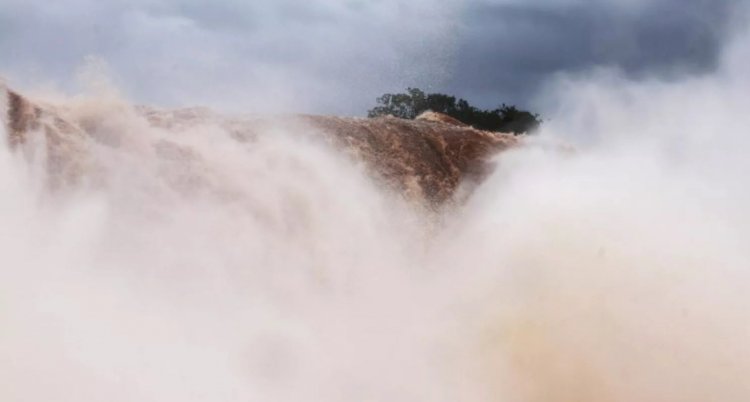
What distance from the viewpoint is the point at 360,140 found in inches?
625

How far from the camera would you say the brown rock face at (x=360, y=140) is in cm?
1140

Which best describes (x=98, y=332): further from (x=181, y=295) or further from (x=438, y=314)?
(x=438, y=314)

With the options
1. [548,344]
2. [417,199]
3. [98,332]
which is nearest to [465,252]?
[417,199]

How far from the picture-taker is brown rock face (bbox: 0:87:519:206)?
1140cm

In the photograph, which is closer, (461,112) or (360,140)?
(360,140)

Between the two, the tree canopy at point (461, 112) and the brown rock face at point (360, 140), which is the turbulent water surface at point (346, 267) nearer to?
the brown rock face at point (360, 140)

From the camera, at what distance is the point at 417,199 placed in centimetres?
1584

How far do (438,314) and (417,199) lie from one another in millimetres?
2620

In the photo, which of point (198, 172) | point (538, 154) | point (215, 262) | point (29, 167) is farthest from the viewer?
point (538, 154)

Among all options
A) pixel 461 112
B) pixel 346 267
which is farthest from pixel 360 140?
pixel 461 112

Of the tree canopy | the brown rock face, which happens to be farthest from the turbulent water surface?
the tree canopy

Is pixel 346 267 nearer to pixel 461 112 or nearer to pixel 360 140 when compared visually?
pixel 360 140

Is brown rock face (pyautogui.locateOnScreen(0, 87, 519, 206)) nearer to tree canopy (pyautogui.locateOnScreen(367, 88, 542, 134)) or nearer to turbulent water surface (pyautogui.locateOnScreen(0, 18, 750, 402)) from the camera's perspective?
turbulent water surface (pyautogui.locateOnScreen(0, 18, 750, 402))

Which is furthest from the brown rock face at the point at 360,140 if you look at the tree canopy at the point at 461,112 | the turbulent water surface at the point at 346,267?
the tree canopy at the point at 461,112
